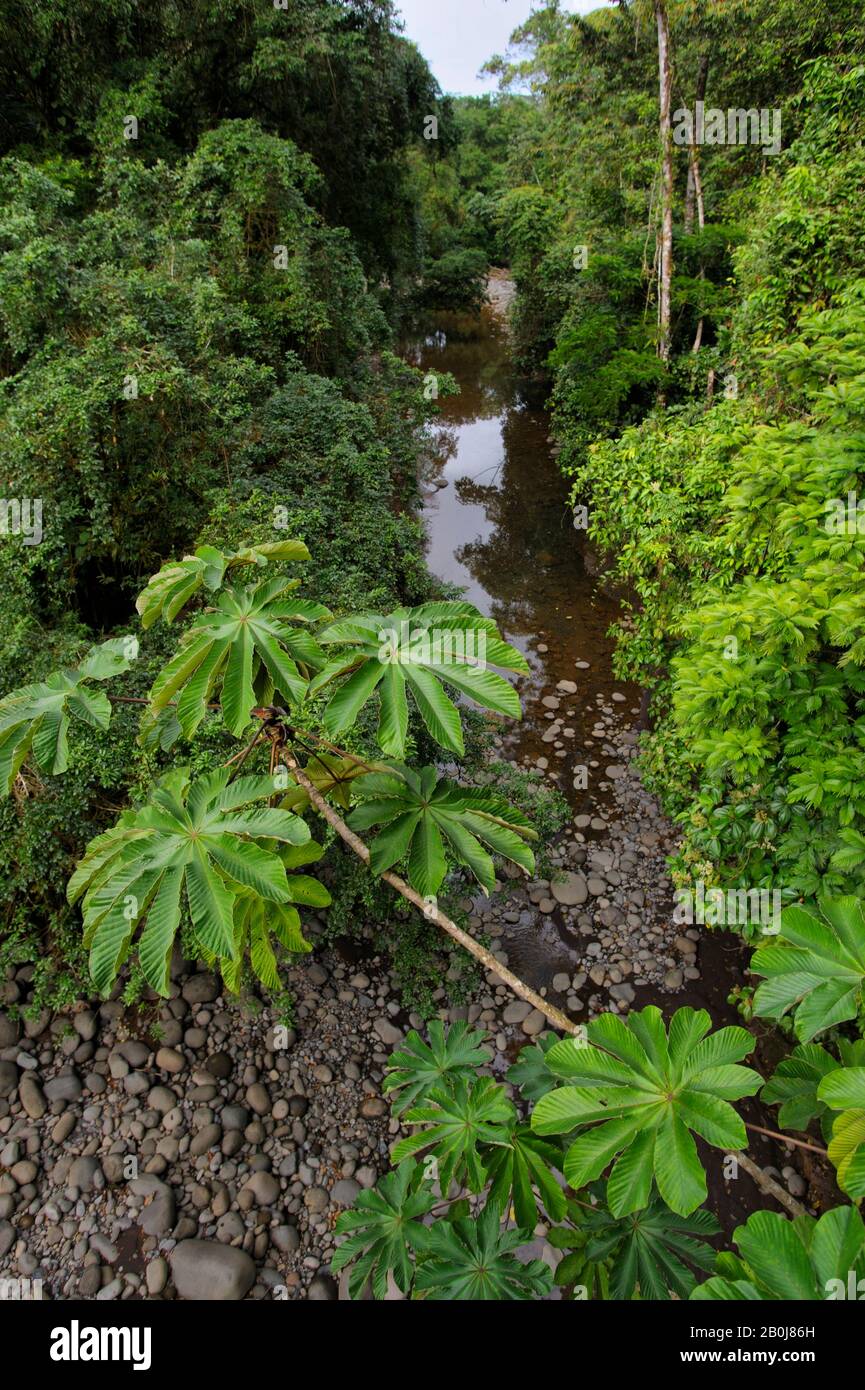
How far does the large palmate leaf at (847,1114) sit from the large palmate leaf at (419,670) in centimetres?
110

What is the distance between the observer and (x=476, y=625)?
210 cm

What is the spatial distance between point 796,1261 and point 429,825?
1276 millimetres

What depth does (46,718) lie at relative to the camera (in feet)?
7.41

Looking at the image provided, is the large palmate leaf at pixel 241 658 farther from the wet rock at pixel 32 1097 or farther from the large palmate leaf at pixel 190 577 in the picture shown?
the wet rock at pixel 32 1097

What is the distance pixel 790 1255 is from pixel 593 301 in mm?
13531

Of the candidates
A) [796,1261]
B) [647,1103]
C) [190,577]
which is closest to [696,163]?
[190,577]

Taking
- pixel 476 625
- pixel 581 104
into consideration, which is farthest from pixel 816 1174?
pixel 581 104

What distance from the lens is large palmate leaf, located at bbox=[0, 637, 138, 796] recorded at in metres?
2.22

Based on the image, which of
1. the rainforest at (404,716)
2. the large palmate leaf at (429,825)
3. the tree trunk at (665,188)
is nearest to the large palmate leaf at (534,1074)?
the rainforest at (404,716)

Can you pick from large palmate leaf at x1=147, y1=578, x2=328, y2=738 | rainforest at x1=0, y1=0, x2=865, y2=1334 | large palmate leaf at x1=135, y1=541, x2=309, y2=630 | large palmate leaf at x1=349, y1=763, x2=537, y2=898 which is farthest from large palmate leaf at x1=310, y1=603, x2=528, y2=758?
large palmate leaf at x1=135, y1=541, x2=309, y2=630

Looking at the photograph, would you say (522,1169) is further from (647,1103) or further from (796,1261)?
(796,1261)

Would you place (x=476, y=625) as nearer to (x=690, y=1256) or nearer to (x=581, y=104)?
(x=690, y=1256)

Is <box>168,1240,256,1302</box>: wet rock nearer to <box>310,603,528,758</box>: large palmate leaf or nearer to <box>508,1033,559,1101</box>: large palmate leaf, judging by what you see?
<box>508,1033,559,1101</box>: large palmate leaf

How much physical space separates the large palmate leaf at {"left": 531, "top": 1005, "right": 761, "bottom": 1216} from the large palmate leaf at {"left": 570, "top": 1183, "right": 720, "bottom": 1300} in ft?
1.30
